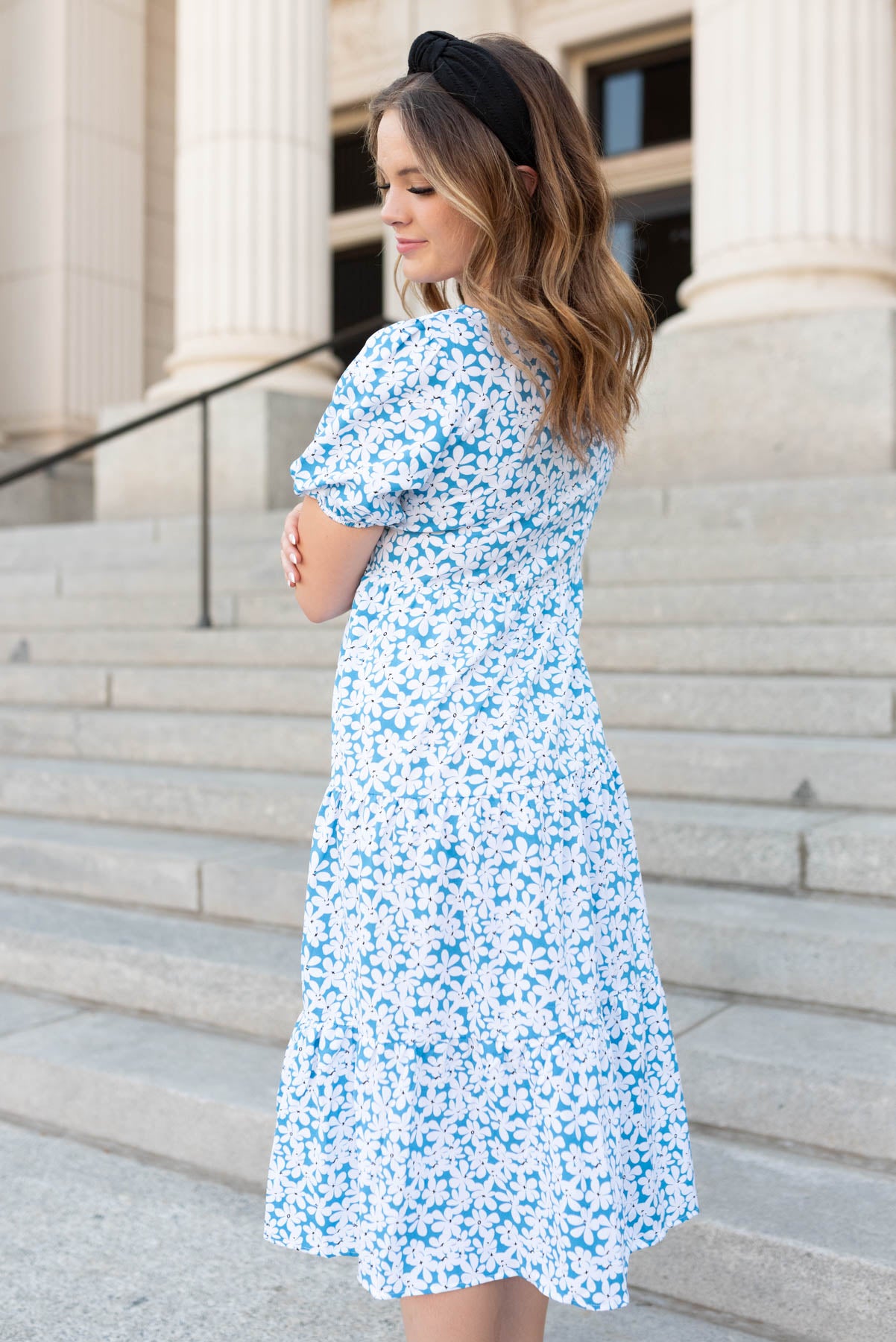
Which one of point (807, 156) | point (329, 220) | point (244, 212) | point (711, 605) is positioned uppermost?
point (329, 220)

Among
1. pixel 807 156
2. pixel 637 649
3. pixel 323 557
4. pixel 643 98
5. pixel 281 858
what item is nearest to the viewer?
pixel 323 557

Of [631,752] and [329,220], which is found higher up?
[329,220]

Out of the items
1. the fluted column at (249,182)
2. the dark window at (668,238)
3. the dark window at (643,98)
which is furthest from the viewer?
the dark window at (668,238)

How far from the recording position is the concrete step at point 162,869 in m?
3.99

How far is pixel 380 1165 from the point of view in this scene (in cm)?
165

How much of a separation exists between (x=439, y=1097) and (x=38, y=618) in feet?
19.8

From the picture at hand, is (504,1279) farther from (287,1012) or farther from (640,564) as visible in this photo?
(640,564)

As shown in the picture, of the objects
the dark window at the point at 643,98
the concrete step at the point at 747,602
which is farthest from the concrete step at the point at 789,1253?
the dark window at the point at 643,98

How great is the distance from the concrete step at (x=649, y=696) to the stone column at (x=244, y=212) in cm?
329

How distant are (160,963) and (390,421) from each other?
2.55m

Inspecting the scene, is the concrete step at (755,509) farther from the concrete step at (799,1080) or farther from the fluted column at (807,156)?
the concrete step at (799,1080)

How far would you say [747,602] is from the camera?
5047mm

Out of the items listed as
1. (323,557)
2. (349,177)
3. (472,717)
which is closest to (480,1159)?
(472,717)

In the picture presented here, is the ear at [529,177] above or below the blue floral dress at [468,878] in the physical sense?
above
